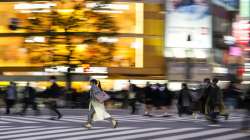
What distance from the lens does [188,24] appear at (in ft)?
159

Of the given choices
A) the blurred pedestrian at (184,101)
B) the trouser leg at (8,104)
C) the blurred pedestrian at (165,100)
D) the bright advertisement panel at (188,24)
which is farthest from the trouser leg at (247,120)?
the bright advertisement panel at (188,24)

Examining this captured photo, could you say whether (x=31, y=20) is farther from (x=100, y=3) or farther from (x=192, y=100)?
(x=192, y=100)

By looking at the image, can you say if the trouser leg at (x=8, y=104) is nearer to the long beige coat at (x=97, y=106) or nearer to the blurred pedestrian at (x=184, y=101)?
the blurred pedestrian at (x=184, y=101)

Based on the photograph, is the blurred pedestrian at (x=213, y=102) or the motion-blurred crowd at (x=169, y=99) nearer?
the blurred pedestrian at (x=213, y=102)

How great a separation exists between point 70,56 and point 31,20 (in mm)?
3376

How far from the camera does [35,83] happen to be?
46.9 meters

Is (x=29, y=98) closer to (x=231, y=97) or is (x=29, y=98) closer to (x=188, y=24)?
(x=231, y=97)

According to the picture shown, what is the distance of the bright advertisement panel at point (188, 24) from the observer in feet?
158

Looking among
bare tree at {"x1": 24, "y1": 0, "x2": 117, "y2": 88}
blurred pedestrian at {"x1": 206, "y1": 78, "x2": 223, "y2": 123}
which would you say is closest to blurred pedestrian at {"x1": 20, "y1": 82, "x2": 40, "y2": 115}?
blurred pedestrian at {"x1": 206, "y1": 78, "x2": 223, "y2": 123}

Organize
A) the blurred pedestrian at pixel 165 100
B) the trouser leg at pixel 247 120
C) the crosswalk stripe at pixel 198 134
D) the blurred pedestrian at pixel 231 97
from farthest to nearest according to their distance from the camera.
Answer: the blurred pedestrian at pixel 231 97
the blurred pedestrian at pixel 165 100
the trouser leg at pixel 247 120
the crosswalk stripe at pixel 198 134

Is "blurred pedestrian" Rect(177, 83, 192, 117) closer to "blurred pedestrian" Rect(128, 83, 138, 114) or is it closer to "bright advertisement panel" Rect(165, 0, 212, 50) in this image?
"blurred pedestrian" Rect(128, 83, 138, 114)

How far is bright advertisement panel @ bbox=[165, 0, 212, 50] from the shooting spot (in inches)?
1897

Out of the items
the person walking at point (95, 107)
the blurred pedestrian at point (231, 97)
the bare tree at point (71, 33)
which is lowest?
the blurred pedestrian at point (231, 97)

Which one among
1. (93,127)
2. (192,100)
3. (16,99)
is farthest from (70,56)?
(93,127)
